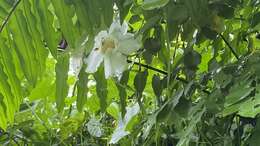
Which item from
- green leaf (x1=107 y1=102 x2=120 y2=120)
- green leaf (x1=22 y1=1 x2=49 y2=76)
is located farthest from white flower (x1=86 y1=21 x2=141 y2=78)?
green leaf (x1=107 y1=102 x2=120 y2=120)

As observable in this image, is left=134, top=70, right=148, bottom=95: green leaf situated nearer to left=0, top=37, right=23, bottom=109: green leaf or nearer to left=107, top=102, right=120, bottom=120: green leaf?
left=0, top=37, right=23, bottom=109: green leaf

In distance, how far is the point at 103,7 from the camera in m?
0.60

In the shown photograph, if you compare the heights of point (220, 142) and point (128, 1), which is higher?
point (128, 1)

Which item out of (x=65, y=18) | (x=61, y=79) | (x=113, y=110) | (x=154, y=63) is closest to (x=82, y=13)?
(x=65, y=18)

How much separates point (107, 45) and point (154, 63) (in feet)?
0.66

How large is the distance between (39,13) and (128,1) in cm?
11

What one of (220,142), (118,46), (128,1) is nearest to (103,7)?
(128,1)

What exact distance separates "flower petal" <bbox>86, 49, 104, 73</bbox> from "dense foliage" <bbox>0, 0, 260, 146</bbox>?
1 cm

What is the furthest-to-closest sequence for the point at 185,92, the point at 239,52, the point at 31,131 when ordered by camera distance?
the point at 31,131 → the point at 239,52 → the point at 185,92

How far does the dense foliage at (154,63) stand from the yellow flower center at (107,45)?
0.03 m

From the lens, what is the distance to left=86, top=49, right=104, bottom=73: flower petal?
28.9 inches

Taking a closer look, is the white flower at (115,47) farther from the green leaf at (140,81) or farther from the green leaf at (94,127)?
the green leaf at (94,127)

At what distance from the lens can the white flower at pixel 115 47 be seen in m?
0.76

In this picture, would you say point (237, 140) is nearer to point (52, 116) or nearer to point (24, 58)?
point (24, 58)
